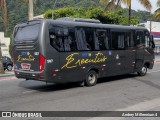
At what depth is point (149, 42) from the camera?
58.0 feet

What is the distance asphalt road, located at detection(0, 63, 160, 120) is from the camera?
907cm

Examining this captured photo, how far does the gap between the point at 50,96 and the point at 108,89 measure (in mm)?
2838

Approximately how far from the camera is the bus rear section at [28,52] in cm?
1173

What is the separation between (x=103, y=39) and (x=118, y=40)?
4.22 feet

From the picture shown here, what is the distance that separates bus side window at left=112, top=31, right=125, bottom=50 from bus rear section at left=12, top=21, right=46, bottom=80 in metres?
4.58

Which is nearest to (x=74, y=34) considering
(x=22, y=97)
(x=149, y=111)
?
(x=22, y=97)

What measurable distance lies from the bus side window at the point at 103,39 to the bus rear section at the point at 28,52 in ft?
10.7

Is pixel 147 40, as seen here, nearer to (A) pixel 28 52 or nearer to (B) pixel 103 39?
(B) pixel 103 39

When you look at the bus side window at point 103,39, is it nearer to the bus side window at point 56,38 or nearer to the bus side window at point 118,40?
the bus side window at point 118,40

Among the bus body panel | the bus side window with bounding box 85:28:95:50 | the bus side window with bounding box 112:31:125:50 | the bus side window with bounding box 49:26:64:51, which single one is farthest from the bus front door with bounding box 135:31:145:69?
the bus side window with bounding box 49:26:64:51

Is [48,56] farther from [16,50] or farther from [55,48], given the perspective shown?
[16,50]

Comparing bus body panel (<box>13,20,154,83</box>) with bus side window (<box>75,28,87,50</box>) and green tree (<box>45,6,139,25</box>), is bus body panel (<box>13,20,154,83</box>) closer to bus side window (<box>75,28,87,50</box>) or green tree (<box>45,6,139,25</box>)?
bus side window (<box>75,28,87,50</box>)

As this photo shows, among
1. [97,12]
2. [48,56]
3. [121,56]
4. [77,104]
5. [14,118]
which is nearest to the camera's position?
[14,118]

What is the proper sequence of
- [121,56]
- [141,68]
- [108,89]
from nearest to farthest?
[108,89]
[121,56]
[141,68]
